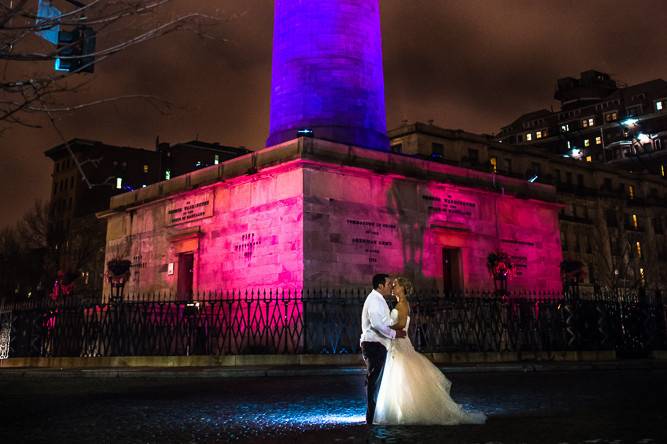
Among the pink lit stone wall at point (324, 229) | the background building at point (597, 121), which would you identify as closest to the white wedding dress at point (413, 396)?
the pink lit stone wall at point (324, 229)

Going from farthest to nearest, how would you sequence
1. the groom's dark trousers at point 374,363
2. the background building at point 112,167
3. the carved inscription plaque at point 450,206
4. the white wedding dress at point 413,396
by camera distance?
the background building at point 112,167
the carved inscription plaque at point 450,206
the groom's dark trousers at point 374,363
the white wedding dress at point 413,396

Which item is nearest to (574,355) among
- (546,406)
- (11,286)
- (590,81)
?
(546,406)

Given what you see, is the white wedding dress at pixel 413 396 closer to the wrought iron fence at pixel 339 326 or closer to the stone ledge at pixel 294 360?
the stone ledge at pixel 294 360

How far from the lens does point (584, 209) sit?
67812 millimetres

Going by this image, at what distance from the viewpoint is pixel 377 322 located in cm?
775

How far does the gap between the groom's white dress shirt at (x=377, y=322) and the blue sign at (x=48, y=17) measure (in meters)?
4.57

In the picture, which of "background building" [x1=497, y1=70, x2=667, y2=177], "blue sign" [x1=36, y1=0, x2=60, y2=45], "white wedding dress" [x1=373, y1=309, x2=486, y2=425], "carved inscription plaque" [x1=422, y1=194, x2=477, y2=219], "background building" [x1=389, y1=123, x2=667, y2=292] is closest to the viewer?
→ "blue sign" [x1=36, y1=0, x2=60, y2=45]

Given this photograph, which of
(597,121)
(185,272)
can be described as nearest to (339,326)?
(185,272)

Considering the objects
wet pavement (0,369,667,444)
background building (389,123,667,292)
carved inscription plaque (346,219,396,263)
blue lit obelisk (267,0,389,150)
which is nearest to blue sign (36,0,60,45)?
wet pavement (0,369,667,444)

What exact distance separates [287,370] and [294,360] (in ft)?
8.00

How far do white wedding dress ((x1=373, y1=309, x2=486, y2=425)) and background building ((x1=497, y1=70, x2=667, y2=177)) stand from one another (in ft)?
260

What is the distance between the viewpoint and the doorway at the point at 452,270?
24.7 meters

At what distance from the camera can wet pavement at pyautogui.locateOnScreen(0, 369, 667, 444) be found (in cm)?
683

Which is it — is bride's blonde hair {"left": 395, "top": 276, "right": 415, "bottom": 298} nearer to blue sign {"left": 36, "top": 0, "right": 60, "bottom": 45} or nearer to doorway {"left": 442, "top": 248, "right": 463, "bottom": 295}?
blue sign {"left": 36, "top": 0, "right": 60, "bottom": 45}
